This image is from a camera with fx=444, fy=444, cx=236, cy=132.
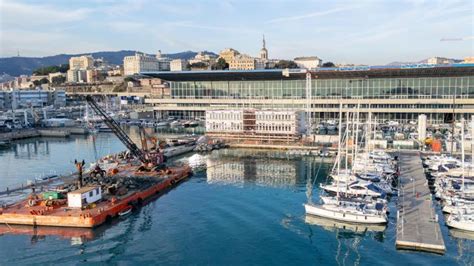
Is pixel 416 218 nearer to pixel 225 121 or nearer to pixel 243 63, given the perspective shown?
pixel 225 121

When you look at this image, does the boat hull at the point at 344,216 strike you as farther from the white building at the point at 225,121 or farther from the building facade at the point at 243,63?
the building facade at the point at 243,63

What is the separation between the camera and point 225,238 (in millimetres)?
25516

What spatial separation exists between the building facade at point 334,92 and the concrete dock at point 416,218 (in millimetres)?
30325

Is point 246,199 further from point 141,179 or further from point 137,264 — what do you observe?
point 137,264

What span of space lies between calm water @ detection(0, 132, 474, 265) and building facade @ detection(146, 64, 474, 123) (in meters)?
36.8

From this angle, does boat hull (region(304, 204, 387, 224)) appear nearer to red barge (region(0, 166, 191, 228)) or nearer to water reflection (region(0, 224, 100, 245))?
red barge (region(0, 166, 191, 228))

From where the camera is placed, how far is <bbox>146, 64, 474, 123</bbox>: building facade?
7244 cm

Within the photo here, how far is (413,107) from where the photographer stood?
74.6 metres

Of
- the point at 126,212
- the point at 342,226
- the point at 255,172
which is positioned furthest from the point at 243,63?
the point at 342,226

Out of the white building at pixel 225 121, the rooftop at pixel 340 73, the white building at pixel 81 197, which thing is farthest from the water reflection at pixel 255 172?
the rooftop at pixel 340 73

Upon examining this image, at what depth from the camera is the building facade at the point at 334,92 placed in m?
72.4

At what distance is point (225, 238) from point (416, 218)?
11.7 metres

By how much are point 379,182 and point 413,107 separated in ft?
146

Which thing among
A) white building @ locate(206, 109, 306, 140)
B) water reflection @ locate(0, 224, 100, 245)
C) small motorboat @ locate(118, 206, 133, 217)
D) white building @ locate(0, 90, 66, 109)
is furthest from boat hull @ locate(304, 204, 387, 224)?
white building @ locate(0, 90, 66, 109)
